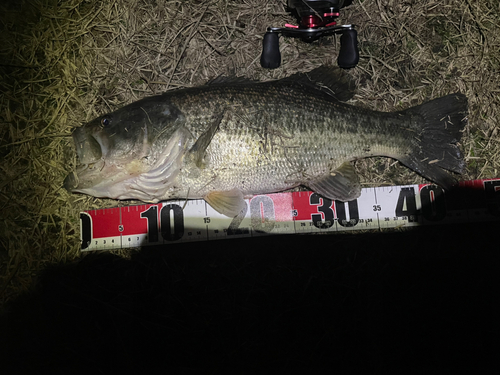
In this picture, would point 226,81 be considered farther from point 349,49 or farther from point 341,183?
point 341,183

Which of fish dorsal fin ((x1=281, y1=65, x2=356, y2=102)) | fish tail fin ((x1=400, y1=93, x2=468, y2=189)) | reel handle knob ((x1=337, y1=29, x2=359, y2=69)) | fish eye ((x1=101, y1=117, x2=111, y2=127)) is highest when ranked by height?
reel handle knob ((x1=337, y1=29, x2=359, y2=69))

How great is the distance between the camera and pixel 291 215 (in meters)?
2.80

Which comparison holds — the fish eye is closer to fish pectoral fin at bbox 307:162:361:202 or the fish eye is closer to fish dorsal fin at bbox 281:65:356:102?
fish dorsal fin at bbox 281:65:356:102

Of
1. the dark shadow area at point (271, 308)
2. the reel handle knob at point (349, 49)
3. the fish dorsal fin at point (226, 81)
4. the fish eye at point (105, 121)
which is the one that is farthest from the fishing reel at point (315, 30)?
the dark shadow area at point (271, 308)

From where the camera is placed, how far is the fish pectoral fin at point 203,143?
236 cm

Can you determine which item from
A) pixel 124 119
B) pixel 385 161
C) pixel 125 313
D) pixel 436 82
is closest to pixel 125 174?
pixel 124 119

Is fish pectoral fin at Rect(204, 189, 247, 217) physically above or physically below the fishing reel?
below

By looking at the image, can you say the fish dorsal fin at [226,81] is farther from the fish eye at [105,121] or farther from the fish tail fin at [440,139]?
the fish tail fin at [440,139]

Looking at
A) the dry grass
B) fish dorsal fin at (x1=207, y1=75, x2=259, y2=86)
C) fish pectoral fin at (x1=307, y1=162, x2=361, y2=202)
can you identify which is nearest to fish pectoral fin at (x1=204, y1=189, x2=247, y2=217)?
fish pectoral fin at (x1=307, y1=162, x2=361, y2=202)

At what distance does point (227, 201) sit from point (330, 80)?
1465 millimetres

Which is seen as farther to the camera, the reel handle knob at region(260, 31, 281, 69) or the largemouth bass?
the reel handle knob at region(260, 31, 281, 69)

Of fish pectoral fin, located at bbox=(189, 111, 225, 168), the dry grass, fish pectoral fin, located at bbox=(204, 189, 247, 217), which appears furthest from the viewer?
the dry grass

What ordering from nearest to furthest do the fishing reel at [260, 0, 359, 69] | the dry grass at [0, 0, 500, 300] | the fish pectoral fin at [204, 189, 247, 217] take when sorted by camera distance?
the fish pectoral fin at [204, 189, 247, 217] < the fishing reel at [260, 0, 359, 69] < the dry grass at [0, 0, 500, 300]

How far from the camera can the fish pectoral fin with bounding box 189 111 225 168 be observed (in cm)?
236
